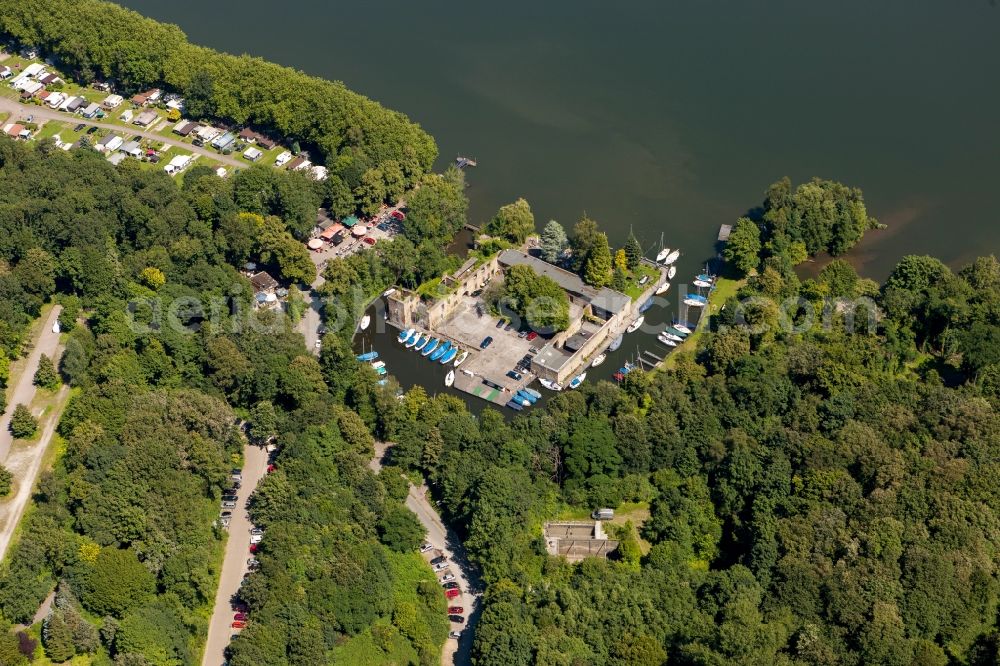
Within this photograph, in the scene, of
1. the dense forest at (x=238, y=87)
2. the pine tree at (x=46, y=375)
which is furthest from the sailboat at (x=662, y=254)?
the pine tree at (x=46, y=375)

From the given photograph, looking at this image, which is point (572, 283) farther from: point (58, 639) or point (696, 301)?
point (58, 639)

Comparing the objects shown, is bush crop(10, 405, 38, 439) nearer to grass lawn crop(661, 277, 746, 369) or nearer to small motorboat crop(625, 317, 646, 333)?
A: small motorboat crop(625, 317, 646, 333)

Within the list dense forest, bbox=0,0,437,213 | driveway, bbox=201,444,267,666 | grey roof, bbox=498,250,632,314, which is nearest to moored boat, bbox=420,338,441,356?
grey roof, bbox=498,250,632,314

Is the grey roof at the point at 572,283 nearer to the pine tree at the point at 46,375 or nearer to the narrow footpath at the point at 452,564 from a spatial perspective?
the narrow footpath at the point at 452,564

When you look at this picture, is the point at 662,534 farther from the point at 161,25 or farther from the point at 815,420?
the point at 161,25

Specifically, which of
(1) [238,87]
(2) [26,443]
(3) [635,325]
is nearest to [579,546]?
(3) [635,325]

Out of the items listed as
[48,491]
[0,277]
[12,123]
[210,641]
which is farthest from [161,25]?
[210,641]

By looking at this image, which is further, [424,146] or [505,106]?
[505,106]
